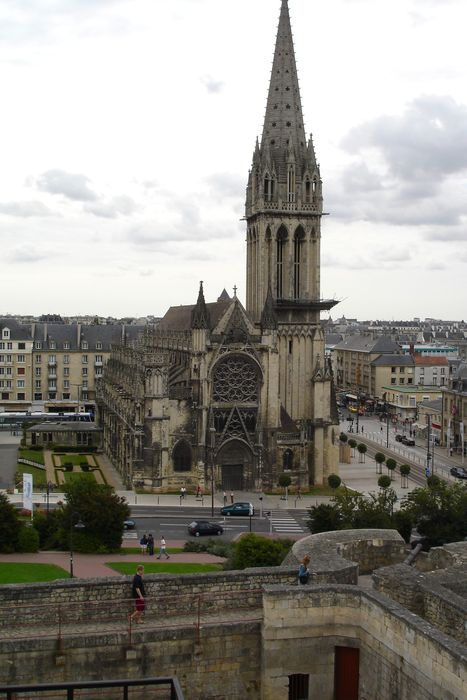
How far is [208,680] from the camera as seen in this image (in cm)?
1600

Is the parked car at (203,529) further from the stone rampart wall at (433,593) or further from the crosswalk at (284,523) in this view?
the stone rampart wall at (433,593)

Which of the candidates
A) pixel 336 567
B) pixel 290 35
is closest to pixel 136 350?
pixel 290 35

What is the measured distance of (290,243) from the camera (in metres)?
64.7

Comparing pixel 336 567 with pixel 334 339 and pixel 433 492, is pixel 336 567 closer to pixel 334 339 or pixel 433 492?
pixel 433 492

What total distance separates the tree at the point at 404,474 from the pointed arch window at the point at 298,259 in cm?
1562

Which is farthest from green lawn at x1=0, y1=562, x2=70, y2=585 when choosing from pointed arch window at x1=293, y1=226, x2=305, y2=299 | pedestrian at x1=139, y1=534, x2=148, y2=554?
pointed arch window at x1=293, y1=226, x2=305, y2=299

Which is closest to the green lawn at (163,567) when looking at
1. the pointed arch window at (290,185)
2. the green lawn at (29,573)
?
the green lawn at (29,573)

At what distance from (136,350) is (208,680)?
54.5m

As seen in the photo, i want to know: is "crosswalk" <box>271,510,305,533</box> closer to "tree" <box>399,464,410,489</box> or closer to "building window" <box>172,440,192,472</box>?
"building window" <box>172,440,192,472</box>

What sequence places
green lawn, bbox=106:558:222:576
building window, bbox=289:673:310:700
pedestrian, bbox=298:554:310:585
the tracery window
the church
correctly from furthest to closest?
the tracery window < the church < green lawn, bbox=106:558:222:576 < pedestrian, bbox=298:554:310:585 < building window, bbox=289:673:310:700

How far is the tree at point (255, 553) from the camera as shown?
3062 centimetres

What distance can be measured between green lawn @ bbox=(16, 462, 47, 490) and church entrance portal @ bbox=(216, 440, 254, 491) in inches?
509

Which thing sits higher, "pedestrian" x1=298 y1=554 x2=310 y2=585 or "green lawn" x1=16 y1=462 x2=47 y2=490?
"pedestrian" x1=298 y1=554 x2=310 y2=585

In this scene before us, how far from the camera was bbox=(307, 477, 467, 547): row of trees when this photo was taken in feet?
109
